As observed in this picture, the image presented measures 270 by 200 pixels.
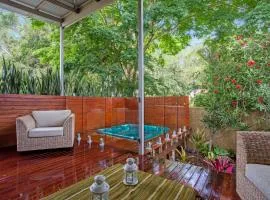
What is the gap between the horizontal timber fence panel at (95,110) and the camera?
3600 millimetres

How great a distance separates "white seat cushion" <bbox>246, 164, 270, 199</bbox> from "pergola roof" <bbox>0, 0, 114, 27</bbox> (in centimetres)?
378

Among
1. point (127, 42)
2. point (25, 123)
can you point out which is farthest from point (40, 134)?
point (127, 42)

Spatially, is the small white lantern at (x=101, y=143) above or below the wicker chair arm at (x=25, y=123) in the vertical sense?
below

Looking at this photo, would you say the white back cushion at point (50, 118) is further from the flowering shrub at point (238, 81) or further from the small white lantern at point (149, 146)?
the flowering shrub at point (238, 81)

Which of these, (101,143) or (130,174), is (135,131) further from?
(130,174)

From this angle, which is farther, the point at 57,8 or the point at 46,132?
the point at 57,8

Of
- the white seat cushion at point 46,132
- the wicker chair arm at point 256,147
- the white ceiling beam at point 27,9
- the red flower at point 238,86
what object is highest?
the white ceiling beam at point 27,9

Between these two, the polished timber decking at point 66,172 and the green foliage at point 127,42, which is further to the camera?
the green foliage at point 127,42

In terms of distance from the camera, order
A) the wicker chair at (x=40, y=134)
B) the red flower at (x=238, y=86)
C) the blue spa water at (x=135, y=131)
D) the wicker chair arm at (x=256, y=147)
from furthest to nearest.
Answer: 1. the blue spa water at (x=135, y=131)
2. the wicker chair at (x=40, y=134)
3. the red flower at (x=238, y=86)
4. the wicker chair arm at (x=256, y=147)

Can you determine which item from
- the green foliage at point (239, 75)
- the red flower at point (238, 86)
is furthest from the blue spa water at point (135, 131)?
the red flower at point (238, 86)

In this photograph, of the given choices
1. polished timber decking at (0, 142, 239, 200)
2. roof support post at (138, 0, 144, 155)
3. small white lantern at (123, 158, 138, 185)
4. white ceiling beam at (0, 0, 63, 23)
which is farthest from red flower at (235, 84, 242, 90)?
white ceiling beam at (0, 0, 63, 23)

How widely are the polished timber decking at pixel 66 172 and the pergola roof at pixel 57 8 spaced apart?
9.92 feet

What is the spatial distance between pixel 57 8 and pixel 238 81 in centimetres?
426

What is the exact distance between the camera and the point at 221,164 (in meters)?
2.85
